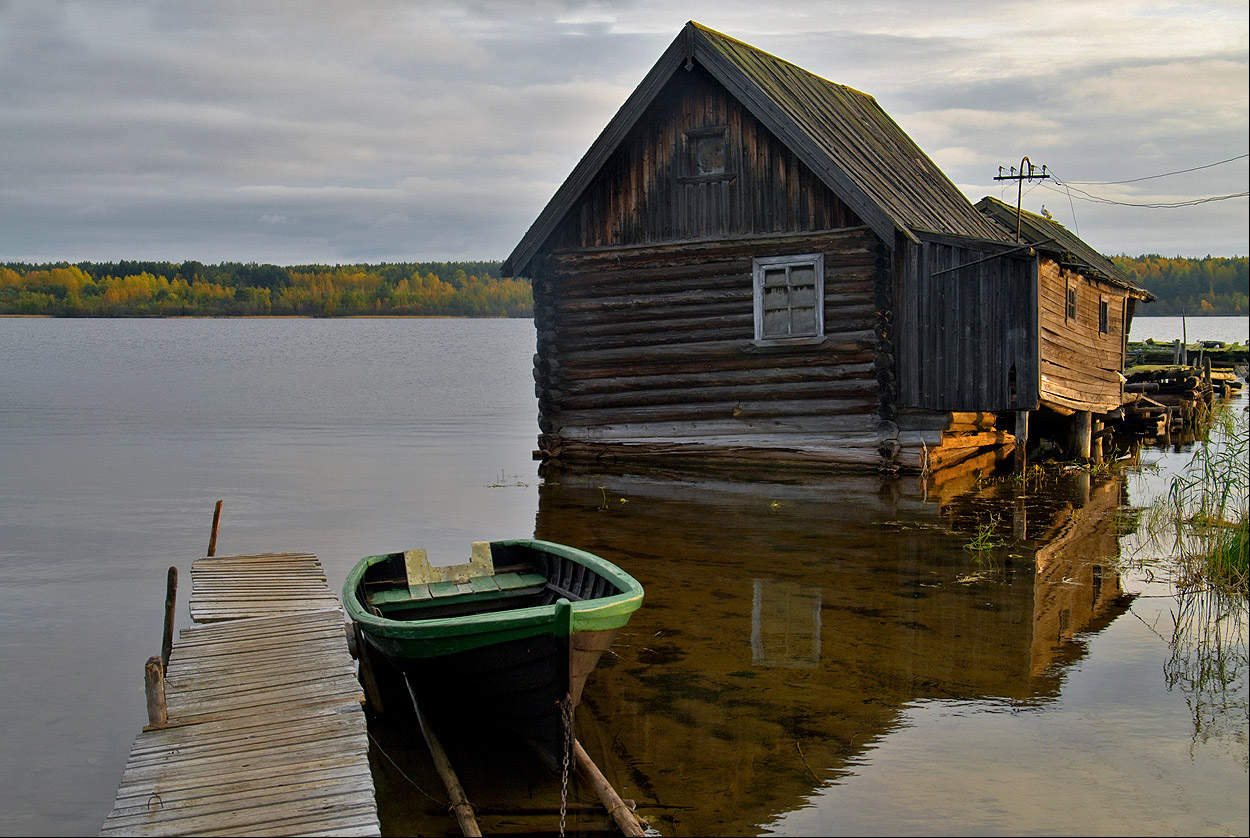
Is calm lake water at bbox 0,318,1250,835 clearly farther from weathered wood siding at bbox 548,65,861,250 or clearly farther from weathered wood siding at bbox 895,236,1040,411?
weathered wood siding at bbox 548,65,861,250

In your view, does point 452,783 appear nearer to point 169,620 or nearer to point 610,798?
point 610,798

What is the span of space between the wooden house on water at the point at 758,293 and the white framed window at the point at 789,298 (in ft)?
0.11

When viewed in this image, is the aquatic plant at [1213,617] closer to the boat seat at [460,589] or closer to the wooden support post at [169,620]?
the boat seat at [460,589]

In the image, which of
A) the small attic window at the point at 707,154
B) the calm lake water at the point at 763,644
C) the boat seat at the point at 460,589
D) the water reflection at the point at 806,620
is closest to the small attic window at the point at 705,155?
the small attic window at the point at 707,154

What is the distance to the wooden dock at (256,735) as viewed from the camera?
5324 millimetres

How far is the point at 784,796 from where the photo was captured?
20.1 feet

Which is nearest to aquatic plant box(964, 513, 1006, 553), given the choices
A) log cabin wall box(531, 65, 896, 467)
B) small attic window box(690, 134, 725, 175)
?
log cabin wall box(531, 65, 896, 467)

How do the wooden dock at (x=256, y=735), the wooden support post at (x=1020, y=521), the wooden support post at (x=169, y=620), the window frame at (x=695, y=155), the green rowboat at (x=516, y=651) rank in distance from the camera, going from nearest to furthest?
the wooden dock at (x=256, y=735), the green rowboat at (x=516, y=651), the wooden support post at (x=169, y=620), the wooden support post at (x=1020, y=521), the window frame at (x=695, y=155)

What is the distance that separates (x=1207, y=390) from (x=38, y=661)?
3117 cm

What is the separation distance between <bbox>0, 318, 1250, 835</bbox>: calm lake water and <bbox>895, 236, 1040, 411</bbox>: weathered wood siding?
1.53 m

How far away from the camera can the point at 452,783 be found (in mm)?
6195

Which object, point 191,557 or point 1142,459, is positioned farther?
point 1142,459

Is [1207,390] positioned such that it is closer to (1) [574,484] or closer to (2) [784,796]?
(1) [574,484]

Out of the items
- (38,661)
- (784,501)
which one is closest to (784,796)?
(38,661)
